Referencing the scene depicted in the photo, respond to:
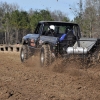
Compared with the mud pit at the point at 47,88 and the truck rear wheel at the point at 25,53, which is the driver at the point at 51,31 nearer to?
the truck rear wheel at the point at 25,53

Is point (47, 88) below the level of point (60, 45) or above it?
below

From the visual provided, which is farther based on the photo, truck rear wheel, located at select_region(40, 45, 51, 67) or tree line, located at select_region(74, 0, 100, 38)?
tree line, located at select_region(74, 0, 100, 38)

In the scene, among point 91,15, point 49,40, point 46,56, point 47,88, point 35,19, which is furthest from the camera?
point 35,19

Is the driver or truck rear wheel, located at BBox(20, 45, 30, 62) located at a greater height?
the driver

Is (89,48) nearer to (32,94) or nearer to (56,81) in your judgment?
(56,81)

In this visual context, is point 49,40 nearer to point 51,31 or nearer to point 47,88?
point 51,31

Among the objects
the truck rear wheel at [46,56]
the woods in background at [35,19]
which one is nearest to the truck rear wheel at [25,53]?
the truck rear wheel at [46,56]

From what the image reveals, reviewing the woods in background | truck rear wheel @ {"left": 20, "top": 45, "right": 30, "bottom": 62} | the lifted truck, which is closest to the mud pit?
the lifted truck

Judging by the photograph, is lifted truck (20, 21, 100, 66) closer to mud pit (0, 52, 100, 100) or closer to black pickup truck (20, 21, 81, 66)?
black pickup truck (20, 21, 81, 66)

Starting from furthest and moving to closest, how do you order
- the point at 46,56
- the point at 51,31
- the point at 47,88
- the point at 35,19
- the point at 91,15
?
the point at 35,19
the point at 91,15
the point at 51,31
the point at 46,56
the point at 47,88

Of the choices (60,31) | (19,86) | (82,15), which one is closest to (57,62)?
(60,31)

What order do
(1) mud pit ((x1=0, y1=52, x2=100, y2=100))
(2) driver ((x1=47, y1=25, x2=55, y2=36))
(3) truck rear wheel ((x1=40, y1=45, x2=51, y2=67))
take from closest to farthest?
1. (1) mud pit ((x1=0, y1=52, x2=100, y2=100))
2. (3) truck rear wheel ((x1=40, y1=45, x2=51, y2=67))
3. (2) driver ((x1=47, y1=25, x2=55, y2=36))

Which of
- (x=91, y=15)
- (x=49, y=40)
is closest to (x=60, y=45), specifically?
(x=49, y=40)

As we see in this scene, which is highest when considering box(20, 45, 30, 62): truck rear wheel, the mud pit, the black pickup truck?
the black pickup truck
